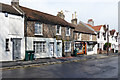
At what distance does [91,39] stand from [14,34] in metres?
19.6

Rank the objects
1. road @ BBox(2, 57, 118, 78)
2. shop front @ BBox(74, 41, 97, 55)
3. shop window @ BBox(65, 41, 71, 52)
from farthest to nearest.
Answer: shop front @ BBox(74, 41, 97, 55) < shop window @ BBox(65, 41, 71, 52) < road @ BBox(2, 57, 118, 78)

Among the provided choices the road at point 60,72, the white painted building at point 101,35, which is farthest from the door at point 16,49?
the white painted building at point 101,35

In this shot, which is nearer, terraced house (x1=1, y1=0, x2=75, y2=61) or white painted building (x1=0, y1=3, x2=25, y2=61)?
white painted building (x1=0, y1=3, x2=25, y2=61)

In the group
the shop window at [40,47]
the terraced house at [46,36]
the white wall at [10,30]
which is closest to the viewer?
the white wall at [10,30]

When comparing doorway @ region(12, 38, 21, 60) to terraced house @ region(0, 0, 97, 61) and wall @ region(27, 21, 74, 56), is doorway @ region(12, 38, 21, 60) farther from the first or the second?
wall @ region(27, 21, 74, 56)

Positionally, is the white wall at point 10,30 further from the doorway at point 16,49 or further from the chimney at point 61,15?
the chimney at point 61,15

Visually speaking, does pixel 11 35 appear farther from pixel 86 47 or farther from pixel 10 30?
pixel 86 47

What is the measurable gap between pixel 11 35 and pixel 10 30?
25.9 inches

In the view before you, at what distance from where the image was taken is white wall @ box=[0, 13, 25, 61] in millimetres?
14695

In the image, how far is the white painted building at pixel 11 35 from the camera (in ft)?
48.4

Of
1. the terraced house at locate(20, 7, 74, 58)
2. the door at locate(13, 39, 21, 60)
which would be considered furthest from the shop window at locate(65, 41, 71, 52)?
the door at locate(13, 39, 21, 60)

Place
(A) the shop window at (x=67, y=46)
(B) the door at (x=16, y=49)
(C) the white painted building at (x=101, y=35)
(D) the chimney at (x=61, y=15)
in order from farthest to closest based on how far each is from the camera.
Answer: (C) the white painted building at (x=101, y=35) → (D) the chimney at (x=61, y=15) → (A) the shop window at (x=67, y=46) → (B) the door at (x=16, y=49)

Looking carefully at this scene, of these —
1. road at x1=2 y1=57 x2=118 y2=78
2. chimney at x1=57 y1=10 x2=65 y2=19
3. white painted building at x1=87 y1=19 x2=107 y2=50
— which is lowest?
road at x1=2 y1=57 x2=118 y2=78

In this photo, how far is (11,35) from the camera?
15.4 m
